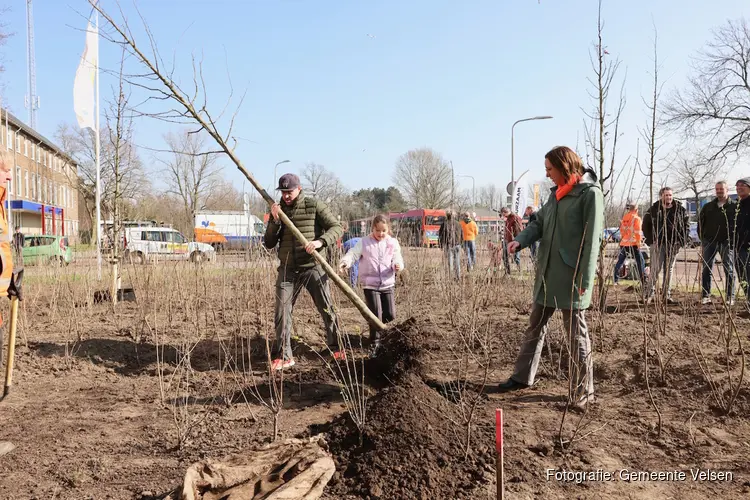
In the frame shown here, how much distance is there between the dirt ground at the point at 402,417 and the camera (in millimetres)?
2184

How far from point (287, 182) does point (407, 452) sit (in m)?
2.38

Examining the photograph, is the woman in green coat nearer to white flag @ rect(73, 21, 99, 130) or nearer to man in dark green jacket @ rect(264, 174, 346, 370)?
man in dark green jacket @ rect(264, 174, 346, 370)

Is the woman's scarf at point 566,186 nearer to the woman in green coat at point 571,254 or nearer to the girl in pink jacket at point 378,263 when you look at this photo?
the woman in green coat at point 571,254

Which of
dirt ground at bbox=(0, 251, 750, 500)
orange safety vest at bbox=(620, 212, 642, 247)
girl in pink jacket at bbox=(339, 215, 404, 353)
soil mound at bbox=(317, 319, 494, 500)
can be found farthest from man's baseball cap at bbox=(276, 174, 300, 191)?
orange safety vest at bbox=(620, 212, 642, 247)

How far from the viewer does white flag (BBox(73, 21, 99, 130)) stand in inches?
298

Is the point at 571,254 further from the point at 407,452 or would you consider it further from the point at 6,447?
the point at 6,447

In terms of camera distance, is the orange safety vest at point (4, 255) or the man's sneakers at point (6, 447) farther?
the orange safety vest at point (4, 255)

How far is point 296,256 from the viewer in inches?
159

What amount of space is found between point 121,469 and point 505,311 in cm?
450

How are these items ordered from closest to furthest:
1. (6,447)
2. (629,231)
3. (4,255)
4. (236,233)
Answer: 1. (6,447)
2. (4,255)
3. (629,231)
4. (236,233)

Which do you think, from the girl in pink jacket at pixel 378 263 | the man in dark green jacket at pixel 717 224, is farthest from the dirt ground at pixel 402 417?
the man in dark green jacket at pixel 717 224

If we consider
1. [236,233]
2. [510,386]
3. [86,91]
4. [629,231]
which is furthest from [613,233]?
[86,91]

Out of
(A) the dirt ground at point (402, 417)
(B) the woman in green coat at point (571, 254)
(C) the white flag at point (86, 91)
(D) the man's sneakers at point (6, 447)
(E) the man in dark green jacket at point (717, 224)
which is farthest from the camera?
(C) the white flag at point (86, 91)

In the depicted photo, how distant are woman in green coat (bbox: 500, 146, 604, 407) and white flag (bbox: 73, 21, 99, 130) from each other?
6933 mm
